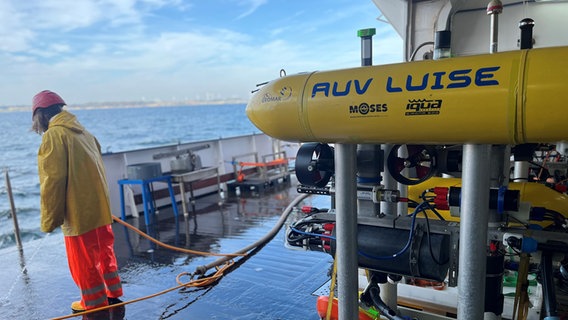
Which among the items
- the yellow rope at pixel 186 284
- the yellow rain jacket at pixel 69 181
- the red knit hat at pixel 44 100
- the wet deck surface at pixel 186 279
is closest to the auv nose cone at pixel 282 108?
the wet deck surface at pixel 186 279

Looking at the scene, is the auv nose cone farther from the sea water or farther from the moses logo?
the sea water

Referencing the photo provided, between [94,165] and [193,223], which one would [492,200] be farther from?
[193,223]

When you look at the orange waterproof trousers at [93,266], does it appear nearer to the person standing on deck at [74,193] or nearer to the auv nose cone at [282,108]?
the person standing on deck at [74,193]

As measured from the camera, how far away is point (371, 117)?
4.70ft

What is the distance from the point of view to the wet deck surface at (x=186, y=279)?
3127 millimetres

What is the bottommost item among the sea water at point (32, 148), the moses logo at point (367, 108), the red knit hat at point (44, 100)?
the sea water at point (32, 148)

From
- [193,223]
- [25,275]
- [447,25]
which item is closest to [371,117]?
[447,25]

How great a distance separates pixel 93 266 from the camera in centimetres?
302

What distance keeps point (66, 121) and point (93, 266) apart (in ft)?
3.67

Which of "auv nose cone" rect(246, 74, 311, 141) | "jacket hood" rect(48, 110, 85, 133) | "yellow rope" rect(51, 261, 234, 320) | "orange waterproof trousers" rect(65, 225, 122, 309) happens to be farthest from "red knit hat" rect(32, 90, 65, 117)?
"auv nose cone" rect(246, 74, 311, 141)

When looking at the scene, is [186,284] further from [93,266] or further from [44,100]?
[44,100]

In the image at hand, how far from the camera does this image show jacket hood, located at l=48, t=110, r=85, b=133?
2998mm

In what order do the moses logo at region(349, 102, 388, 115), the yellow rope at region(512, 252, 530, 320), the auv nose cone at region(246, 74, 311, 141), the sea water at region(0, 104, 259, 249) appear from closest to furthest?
the moses logo at region(349, 102, 388, 115) → the auv nose cone at region(246, 74, 311, 141) → the yellow rope at region(512, 252, 530, 320) → the sea water at region(0, 104, 259, 249)

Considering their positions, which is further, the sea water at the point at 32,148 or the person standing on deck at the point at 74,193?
the sea water at the point at 32,148
